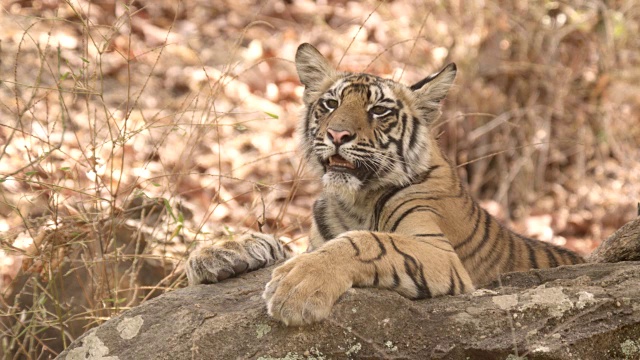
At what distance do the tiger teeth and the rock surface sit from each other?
38.9 inches

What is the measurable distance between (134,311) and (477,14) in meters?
6.95

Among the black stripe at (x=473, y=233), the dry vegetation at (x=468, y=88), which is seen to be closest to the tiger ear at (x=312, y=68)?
the black stripe at (x=473, y=233)

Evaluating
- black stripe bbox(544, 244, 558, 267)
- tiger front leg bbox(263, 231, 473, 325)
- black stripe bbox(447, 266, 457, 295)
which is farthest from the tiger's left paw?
black stripe bbox(544, 244, 558, 267)

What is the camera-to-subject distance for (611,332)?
8.98ft

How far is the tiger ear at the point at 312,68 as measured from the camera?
4.52m

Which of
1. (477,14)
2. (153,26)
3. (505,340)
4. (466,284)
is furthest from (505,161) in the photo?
(505,340)

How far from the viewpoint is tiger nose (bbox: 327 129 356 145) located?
383 cm

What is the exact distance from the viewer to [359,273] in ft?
9.80

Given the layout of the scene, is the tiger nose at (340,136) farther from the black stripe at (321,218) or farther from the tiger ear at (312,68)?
the tiger ear at (312,68)

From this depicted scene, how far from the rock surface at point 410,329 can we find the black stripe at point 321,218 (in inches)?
40.2

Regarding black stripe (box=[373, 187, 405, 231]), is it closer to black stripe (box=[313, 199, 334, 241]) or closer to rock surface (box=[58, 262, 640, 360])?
black stripe (box=[313, 199, 334, 241])

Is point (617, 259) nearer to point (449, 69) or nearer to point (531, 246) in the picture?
point (531, 246)

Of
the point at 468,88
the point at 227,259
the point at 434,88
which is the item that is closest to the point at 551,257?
the point at 434,88

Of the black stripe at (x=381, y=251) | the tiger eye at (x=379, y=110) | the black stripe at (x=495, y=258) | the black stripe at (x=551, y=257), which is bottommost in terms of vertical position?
the black stripe at (x=551, y=257)
